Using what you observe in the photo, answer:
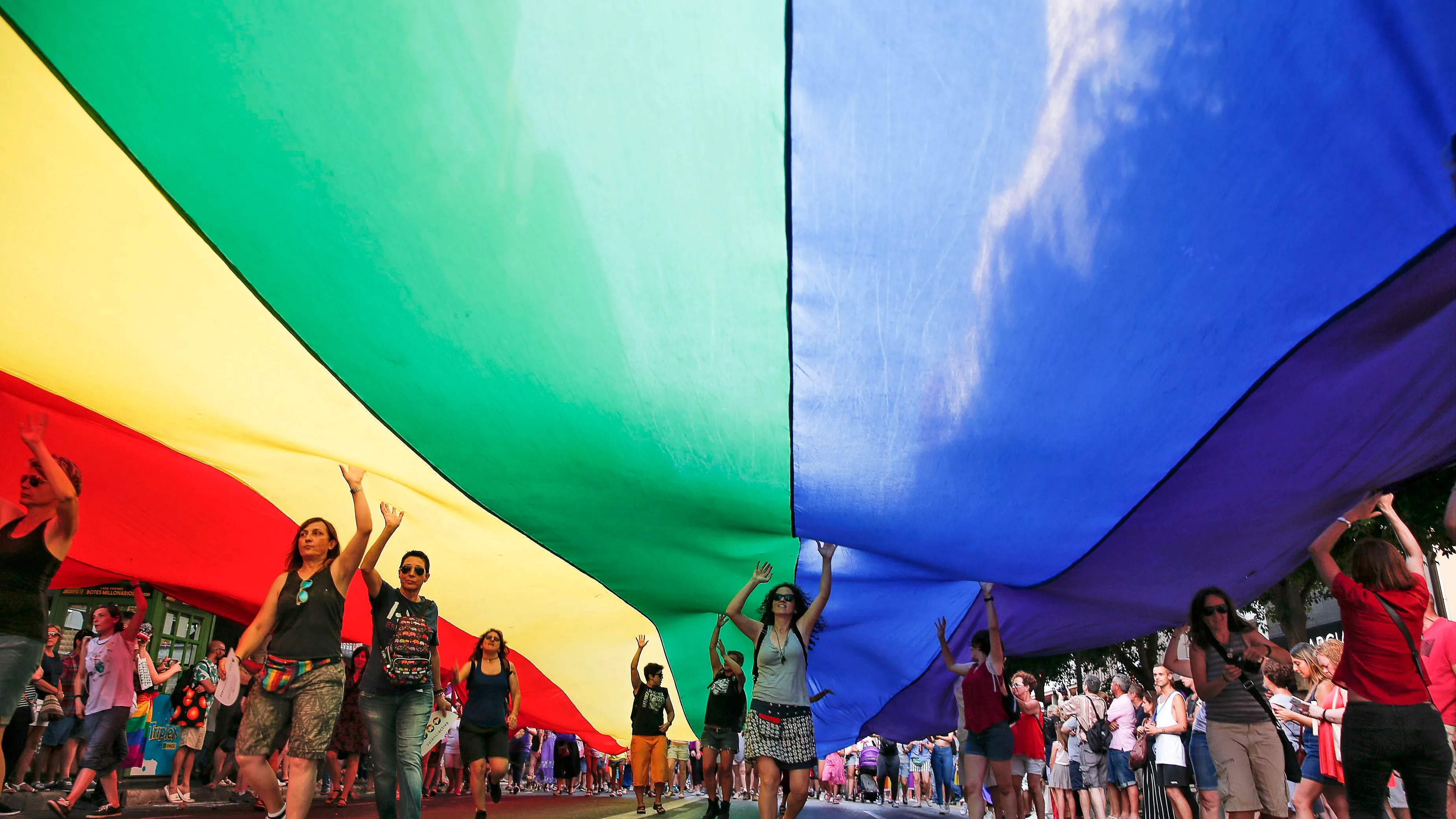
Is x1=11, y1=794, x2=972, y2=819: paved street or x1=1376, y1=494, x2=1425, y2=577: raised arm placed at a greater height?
x1=1376, y1=494, x2=1425, y2=577: raised arm

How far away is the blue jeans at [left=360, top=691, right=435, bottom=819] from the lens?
4.79 meters

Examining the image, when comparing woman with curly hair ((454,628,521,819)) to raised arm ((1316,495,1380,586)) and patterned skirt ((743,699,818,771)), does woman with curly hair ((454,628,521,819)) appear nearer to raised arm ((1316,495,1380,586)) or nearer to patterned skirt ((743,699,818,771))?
patterned skirt ((743,699,818,771))

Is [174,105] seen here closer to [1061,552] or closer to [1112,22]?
[1112,22]

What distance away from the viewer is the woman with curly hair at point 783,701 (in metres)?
5.12

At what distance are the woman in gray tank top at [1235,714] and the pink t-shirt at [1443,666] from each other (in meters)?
0.86

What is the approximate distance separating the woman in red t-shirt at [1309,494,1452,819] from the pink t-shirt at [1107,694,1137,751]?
5.90m

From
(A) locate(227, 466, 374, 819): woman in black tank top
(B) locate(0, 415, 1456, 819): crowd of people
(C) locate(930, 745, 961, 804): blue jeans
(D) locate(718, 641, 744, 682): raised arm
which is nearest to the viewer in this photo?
(B) locate(0, 415, 1456, 819): crowd of people

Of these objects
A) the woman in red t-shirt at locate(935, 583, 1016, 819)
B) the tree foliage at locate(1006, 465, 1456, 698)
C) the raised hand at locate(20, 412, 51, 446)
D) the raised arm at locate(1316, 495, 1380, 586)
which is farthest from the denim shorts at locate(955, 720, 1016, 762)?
the raised hand at locate(20, 412, 51, 446)

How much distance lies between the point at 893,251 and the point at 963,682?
4.71 m

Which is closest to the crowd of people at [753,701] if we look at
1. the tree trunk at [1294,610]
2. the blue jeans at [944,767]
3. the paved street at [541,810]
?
the paved street at [541,810]

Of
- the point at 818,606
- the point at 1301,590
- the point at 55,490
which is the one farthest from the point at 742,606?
the point at 1301,590

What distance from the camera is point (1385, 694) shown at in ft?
11.1

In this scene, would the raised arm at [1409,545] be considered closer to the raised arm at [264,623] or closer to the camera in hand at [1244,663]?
the camera in hand at [1244,663]

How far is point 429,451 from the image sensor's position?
17.4 feet
